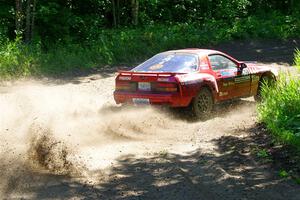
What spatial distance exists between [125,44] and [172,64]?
9.98 meters

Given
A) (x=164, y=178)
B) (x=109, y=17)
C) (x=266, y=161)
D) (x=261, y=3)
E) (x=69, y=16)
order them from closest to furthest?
1. (x=164, y=178)
2. (x=266, y=161)
3. (x=69, y=16)
4. (x=109, y=17)
5. (x=261, y=3)

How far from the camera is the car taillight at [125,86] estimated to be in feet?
33.6

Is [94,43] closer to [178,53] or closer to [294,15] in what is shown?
[178,53]

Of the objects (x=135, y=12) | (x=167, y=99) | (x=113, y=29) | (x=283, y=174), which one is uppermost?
(x=135, y=12)

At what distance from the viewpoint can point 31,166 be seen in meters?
6.61

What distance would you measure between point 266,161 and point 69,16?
1623 cm

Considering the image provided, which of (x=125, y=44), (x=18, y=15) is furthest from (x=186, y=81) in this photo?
(x=18, y=15)

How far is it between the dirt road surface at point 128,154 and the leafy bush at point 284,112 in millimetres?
363

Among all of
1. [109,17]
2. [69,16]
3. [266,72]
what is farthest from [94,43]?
[266,72]

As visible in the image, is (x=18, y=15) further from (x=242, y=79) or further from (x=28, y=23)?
(x=242, y=79)

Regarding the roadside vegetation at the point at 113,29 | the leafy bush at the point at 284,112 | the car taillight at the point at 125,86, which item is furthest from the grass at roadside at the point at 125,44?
the leafy bush at the point at 284,112

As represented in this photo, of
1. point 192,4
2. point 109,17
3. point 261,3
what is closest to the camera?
point 109,17

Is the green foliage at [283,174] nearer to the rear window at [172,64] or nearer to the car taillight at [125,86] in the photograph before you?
the rear window at [172,64]

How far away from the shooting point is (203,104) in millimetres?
10219
